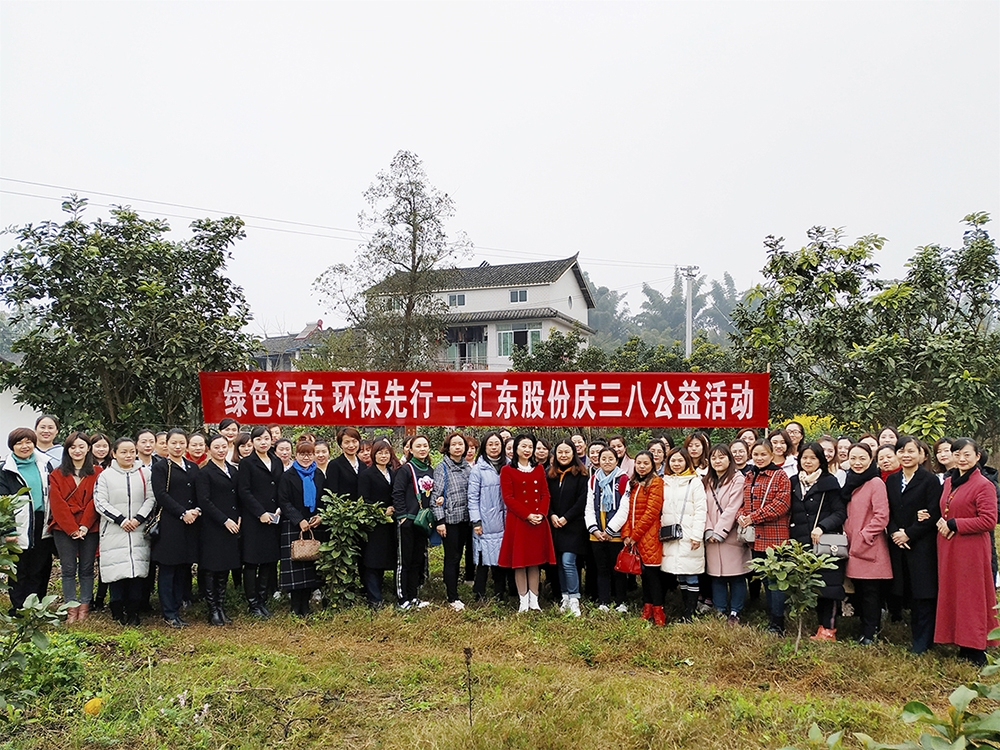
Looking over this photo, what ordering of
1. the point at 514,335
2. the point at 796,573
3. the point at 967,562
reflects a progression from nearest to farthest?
the point at 967,562 → the point at 796,573 → the point at 514,335

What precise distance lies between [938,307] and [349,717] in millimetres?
7630

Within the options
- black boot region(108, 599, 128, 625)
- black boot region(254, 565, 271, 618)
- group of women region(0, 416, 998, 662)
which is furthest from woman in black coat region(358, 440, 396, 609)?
black boot region(108, 599, 128, 625)

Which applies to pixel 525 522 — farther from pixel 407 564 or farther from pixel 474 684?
pixel 474 684

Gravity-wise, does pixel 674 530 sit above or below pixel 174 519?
below

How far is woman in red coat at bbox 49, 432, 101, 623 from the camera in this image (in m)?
5.40

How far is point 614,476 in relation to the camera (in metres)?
6.04

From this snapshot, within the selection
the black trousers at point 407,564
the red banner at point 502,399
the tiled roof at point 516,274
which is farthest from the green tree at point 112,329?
the tiled roof at point 516,274

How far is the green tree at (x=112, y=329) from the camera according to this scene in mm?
7160

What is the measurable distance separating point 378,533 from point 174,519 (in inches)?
62.7

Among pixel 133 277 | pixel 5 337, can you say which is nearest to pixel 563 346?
pixel 133 277

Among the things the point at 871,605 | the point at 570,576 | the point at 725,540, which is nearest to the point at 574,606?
the point at 570,576

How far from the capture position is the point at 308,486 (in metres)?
6.20

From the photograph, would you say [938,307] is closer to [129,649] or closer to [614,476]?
[614,476]

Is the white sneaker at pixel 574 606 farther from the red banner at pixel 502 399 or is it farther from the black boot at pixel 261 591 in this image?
the black boot at pixel 261 591
